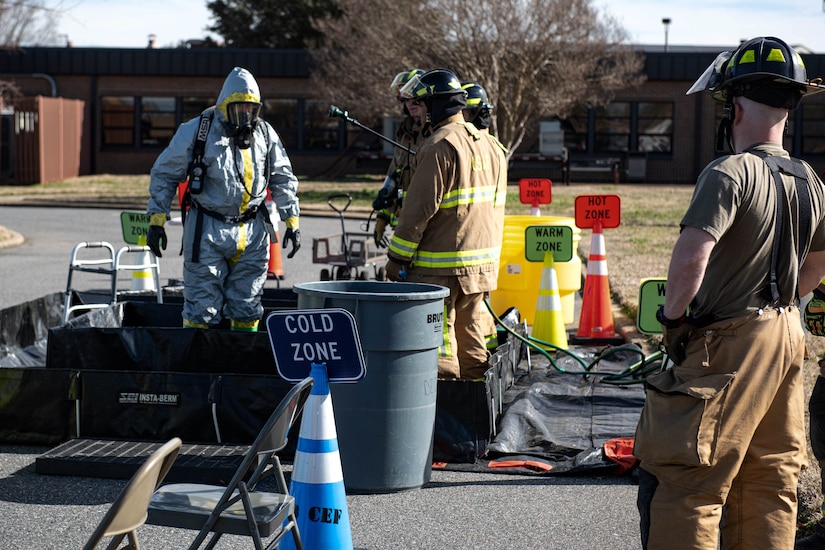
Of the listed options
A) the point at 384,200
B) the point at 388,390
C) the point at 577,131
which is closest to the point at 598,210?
the point at 384,200

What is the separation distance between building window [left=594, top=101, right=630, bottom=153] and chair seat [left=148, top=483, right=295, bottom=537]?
112 feet

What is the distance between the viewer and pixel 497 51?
28719 mm

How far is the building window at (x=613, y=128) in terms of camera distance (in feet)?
122

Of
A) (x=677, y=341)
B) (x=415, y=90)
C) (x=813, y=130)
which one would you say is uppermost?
(x=813, y=130)

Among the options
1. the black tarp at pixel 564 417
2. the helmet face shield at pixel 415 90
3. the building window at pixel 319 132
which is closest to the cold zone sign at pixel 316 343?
the black tarp at pixel 564 417

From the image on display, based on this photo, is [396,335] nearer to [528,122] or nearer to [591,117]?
[528,122]

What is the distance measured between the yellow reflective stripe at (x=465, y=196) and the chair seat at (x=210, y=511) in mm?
2987

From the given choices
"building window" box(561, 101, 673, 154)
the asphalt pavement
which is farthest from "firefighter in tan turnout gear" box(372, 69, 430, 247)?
"building window" box(561, 101, 673, 154)

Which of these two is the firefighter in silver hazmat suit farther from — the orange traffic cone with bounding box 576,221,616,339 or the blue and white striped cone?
the orange traffic cone with bounding box 576,221,616,339

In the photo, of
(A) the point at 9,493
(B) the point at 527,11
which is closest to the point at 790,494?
(A) the point at 9,493

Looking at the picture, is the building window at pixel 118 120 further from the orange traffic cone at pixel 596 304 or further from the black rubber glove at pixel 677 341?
the black rubber glove at pixel 677 341

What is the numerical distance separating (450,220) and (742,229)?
321cm

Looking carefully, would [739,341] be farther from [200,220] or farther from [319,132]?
[319,132]

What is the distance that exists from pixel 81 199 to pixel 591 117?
1758cm
